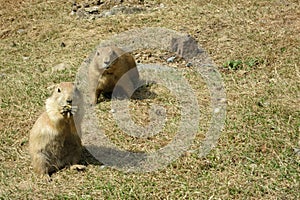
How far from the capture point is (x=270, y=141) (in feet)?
14.5

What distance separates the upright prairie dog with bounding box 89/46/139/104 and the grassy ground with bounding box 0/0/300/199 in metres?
0.64

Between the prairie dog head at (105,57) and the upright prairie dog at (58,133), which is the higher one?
the prairie dog head at (105,57)

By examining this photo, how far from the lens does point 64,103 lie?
13.1ft

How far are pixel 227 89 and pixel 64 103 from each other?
96.2 inches

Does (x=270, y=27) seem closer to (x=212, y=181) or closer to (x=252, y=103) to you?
(x=252, y=103)

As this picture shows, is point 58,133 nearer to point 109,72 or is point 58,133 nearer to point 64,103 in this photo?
point 64,103

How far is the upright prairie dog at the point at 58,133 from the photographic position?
13.2ft

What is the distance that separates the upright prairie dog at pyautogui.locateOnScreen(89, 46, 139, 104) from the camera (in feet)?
19.3

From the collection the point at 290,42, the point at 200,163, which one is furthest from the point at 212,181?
the point at 290,42

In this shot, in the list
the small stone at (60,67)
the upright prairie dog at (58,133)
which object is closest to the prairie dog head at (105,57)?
the small stone at (60,67)

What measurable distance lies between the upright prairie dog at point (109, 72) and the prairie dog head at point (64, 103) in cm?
180

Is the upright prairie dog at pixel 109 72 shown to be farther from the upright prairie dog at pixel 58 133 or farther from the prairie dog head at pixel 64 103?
the prairie dog head at pixel 64 103

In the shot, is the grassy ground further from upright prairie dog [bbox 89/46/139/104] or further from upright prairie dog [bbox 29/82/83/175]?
upright prairie dog [bbox 89/46/139/104]

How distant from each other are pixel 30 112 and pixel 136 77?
1456 mm
